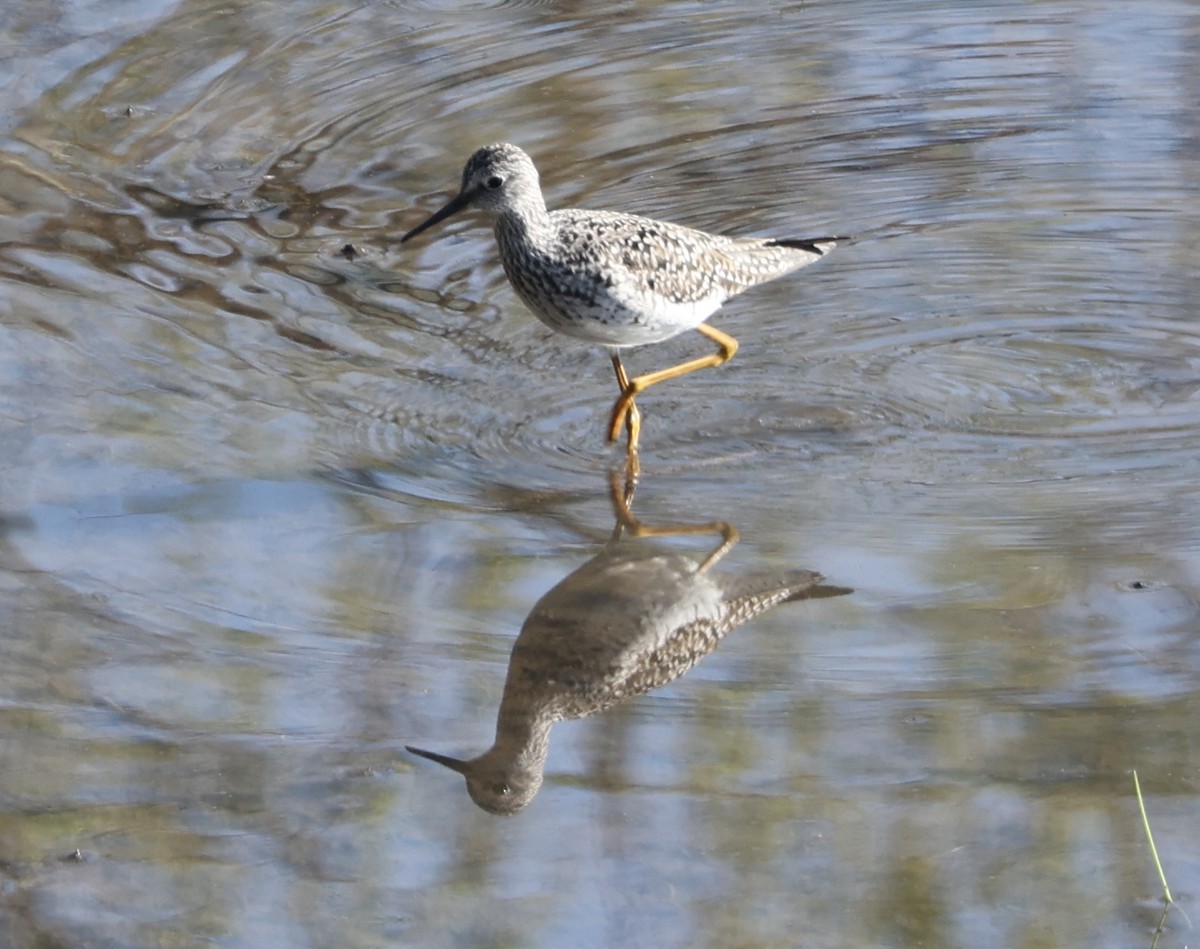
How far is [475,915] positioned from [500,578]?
61.7 inches

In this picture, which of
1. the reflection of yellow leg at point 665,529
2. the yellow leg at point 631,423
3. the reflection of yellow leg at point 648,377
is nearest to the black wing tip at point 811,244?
the reflection of yellow leg at point 648,377

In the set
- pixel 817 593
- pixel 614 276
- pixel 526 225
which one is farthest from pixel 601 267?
pixel 817 593

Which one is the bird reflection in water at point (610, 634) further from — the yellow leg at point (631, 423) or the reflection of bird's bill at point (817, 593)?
the yellow leg at point (631, 423)

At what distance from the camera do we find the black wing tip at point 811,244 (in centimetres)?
694

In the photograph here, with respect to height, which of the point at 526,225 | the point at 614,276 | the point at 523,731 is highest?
the point at 526,225

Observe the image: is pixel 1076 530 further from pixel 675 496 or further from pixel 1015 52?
pixel 1015 52

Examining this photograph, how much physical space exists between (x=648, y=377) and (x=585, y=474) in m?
0.61

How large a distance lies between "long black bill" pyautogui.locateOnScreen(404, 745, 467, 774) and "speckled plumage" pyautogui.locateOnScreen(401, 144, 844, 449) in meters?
2.00

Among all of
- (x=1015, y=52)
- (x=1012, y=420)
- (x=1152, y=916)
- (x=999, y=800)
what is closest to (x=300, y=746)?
(x=999, y=800)

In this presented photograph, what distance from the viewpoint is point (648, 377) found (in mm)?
6547

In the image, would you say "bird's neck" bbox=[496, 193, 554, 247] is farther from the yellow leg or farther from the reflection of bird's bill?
the reflection of bird's bill

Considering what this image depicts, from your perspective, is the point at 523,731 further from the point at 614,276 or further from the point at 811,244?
the point at 811,244

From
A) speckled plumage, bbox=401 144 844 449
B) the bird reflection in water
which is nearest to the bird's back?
speckled plumage, bbox=401 144 844 449

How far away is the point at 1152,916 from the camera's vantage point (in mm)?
3877
